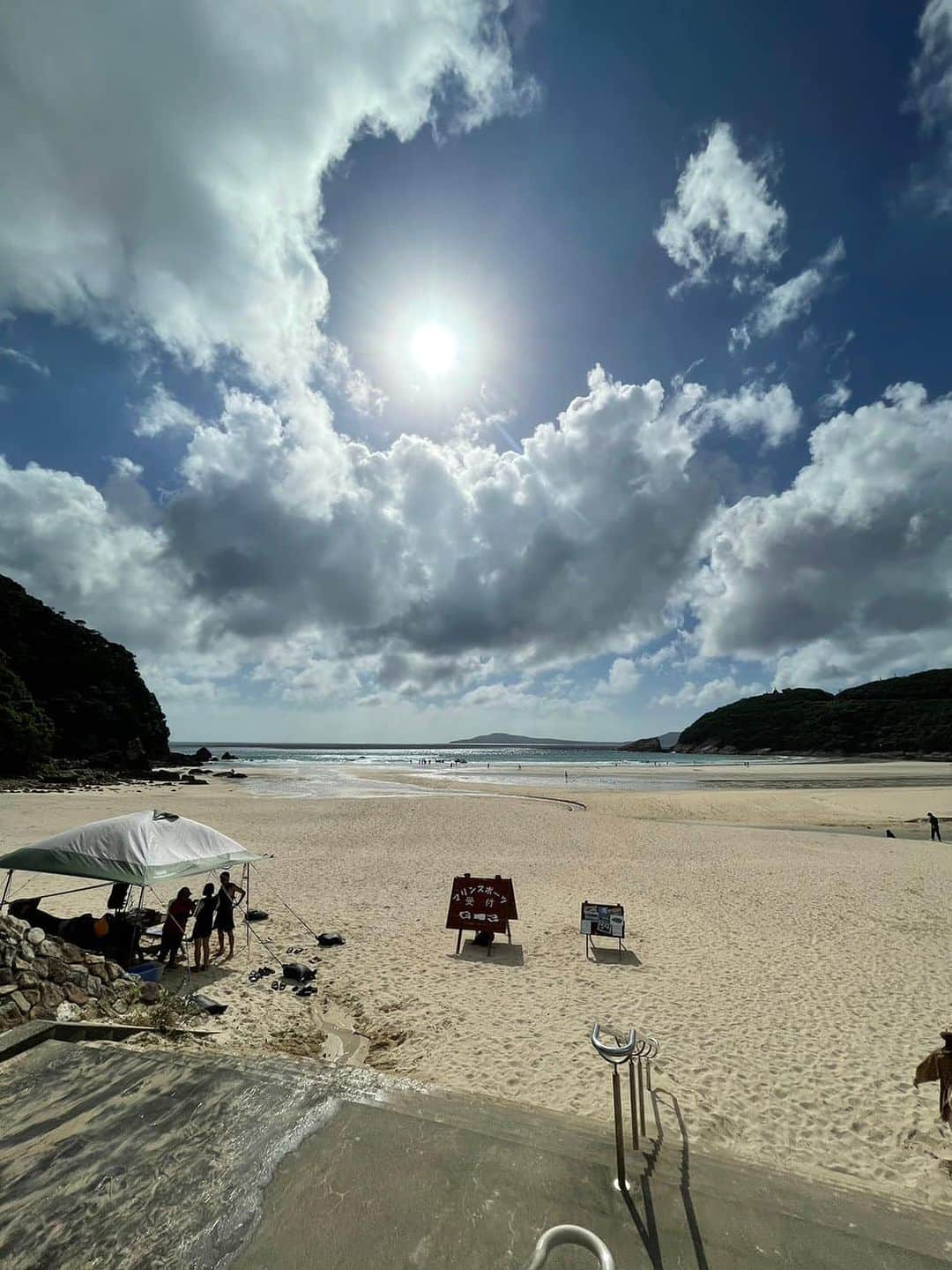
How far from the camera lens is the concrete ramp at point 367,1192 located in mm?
3535

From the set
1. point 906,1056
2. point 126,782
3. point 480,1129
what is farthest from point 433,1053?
point 126,782

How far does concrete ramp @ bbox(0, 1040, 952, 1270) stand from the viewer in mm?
3535

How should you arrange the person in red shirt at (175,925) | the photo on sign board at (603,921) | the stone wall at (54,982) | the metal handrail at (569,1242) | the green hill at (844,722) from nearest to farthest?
the metal handrail at (569,1242)
the stone wall at (54,982)
the person in red shirt at (175,925)
the photo on sign board at (603,921)
the green hill at (844,722)

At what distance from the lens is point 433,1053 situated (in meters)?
7.02

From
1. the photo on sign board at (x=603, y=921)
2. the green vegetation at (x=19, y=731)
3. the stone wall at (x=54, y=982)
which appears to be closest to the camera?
the stone wall at (x=54, y=982)

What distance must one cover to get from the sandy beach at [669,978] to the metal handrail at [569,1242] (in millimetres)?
2575

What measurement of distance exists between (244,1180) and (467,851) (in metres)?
17.1

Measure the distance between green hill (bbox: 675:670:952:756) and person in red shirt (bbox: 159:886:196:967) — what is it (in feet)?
418

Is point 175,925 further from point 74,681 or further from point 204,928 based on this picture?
point 74,681

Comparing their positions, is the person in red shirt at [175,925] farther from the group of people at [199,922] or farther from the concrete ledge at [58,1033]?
the concrete ledge at [58,1033]

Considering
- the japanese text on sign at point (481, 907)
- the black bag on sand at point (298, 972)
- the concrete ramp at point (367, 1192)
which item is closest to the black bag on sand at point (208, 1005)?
the black bag on sand at point (298, 972)

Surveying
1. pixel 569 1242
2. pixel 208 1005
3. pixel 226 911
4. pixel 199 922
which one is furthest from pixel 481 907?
pixel 569 1242

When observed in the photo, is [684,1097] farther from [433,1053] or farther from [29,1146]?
[29,1146]

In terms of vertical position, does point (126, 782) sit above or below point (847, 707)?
below
